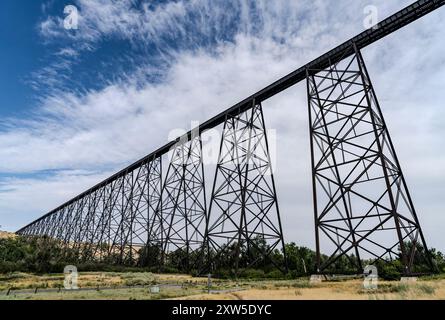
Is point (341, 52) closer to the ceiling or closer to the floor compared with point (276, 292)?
closer to the ceiling

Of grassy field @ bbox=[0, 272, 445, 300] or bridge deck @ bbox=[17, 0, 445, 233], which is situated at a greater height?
bridge deck @ bbox=[17, 0, 445, 233]

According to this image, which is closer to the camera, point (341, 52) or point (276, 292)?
point (276, 292)

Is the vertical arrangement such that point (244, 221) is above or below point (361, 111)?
below

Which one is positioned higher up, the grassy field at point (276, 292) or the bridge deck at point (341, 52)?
the bridge deck at point (341, 52)

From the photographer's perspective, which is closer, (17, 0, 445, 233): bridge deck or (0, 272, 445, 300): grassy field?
(0, 272, 445, 300): grassy field

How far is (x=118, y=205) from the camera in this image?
3020 cm

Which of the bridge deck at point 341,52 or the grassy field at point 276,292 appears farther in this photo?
the bridge deck at point 341,52
